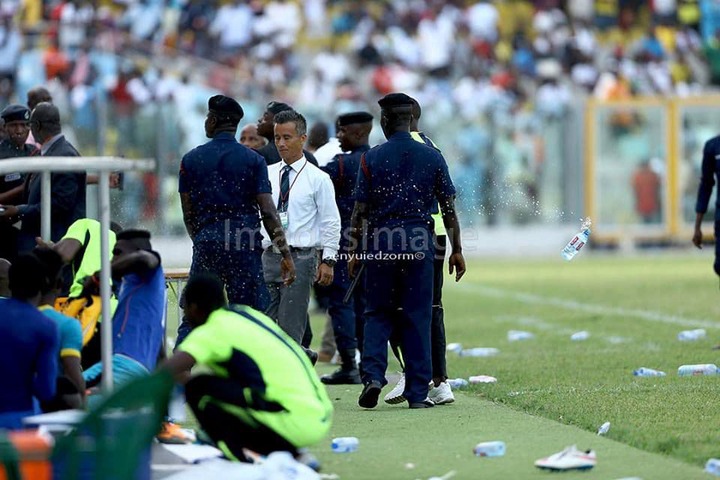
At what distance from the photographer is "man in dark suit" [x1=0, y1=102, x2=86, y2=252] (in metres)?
11.0

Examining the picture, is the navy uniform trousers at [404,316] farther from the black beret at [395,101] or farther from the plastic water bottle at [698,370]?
the plastic water bottle at [698,370]

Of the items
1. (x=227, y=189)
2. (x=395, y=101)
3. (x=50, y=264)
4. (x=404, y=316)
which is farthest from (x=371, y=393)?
(x=50, y=264)

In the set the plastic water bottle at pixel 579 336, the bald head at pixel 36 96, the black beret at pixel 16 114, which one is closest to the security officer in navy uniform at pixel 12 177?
the black beret at pixel 16 114

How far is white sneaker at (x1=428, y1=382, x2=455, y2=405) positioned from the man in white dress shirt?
1121 millimetres

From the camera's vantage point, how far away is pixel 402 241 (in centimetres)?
1033

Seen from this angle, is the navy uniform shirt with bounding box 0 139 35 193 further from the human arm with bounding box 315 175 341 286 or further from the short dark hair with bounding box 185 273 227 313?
the short dark hair with bounding box 185 273 227 313

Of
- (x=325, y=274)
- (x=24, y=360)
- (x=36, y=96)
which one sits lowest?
(x=24, y=360)

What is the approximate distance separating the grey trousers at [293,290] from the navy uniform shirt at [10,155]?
2.00 metres

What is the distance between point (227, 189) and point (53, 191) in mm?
1448

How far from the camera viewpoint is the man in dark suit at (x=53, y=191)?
10977 millimetres

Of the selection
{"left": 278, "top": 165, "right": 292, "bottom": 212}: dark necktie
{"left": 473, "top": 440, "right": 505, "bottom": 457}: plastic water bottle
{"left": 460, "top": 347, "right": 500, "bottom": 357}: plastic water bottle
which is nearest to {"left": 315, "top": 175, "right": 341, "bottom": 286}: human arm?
{"left": 278, "top": 165, "right": 292, "bottom": 212}: dark necktie

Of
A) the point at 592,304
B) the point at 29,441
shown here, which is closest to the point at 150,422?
the point at 29,441

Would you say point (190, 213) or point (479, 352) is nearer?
point (190, 213)

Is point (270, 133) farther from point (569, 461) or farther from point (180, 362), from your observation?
point (180, 362)
